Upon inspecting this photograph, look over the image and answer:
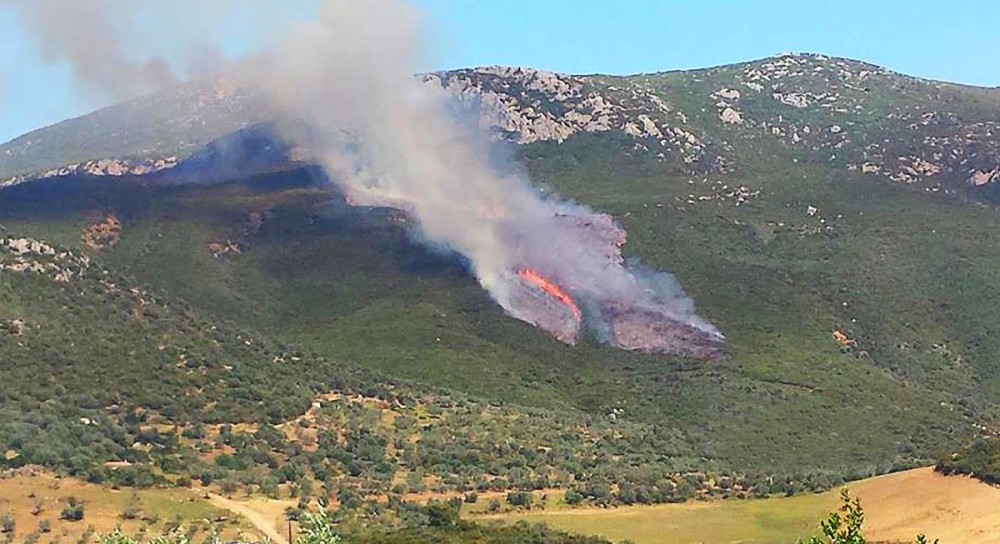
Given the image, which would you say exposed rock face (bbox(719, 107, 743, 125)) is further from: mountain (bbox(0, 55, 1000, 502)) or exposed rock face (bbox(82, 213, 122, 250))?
exposed rock face (bbox(82, 213, 122, 250))

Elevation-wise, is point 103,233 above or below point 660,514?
above

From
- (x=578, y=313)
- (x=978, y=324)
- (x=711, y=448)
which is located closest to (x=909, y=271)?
(x=978, y=324)

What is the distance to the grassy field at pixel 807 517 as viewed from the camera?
170ft

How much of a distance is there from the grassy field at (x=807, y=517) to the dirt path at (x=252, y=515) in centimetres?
1255

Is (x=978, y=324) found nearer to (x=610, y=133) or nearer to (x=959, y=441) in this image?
(x=959, y=441)

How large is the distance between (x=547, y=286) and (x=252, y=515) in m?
78.7

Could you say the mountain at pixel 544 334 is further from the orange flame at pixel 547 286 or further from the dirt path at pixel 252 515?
the orange flame at pixel 547 286

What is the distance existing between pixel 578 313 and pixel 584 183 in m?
37.6

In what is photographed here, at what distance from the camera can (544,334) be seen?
4700 inches

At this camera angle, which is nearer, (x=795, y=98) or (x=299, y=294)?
(x=299, y=294)

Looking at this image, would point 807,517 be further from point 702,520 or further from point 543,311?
point 543,311

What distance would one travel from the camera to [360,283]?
12800cm

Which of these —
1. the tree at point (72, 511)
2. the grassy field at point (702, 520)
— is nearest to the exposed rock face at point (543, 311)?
the grassy field at point (702, 520)

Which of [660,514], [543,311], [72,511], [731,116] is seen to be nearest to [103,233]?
[543,311]
